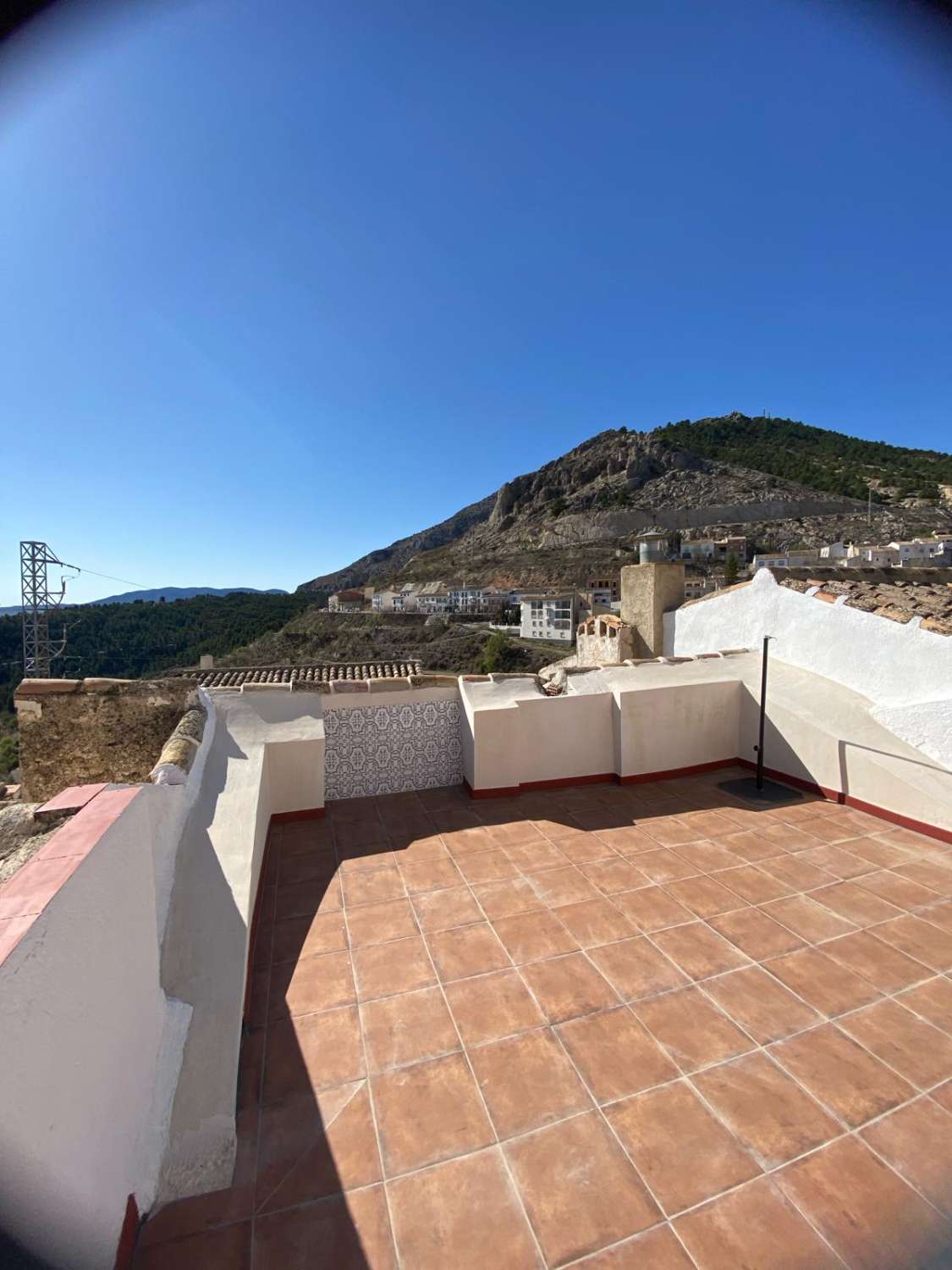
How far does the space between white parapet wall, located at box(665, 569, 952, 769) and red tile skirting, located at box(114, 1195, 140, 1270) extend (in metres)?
4.76

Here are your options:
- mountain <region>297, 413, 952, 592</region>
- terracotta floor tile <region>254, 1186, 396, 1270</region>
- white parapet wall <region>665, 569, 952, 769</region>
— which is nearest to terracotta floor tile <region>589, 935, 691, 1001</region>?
terracotta floor tile <region>254, 1186, 396, 1270</region>

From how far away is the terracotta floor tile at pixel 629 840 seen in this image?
141 inches

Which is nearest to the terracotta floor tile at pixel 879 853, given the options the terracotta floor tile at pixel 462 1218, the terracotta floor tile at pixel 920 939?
the terracotta floor tile at pixel 920 939

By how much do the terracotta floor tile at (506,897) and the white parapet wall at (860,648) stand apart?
305 cm

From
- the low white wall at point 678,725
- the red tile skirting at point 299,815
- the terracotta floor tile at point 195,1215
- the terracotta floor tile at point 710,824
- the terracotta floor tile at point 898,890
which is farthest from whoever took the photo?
the low white wall at point 678,725

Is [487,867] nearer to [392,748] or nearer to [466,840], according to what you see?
[466,840]

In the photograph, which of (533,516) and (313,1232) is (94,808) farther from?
Answer: (533,516)

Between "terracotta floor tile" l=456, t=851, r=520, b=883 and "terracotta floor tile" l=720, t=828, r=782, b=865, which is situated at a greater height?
"terracotta floor tile" l=720, t=828, r=782, b=865

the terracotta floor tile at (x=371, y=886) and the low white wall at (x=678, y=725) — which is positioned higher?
the low white wall at (x=678, y=725)

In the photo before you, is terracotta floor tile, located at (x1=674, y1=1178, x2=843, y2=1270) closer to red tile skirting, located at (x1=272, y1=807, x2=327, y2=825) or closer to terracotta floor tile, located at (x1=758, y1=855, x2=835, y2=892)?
terracotta floor tile, located at (x1=758, y1=855, x2=835, y2=892)

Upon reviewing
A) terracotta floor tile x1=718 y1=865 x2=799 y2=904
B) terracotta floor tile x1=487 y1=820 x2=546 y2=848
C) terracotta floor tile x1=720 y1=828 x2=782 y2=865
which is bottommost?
terracotta floor tile x1=718 y1=865 x2=799 y2=904

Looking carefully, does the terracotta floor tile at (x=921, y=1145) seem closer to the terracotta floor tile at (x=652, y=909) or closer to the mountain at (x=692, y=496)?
the terracotta floor tile at (x=652, y=909)

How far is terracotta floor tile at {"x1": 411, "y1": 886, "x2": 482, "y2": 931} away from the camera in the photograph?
2.84 metres

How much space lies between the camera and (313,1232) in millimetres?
1495
